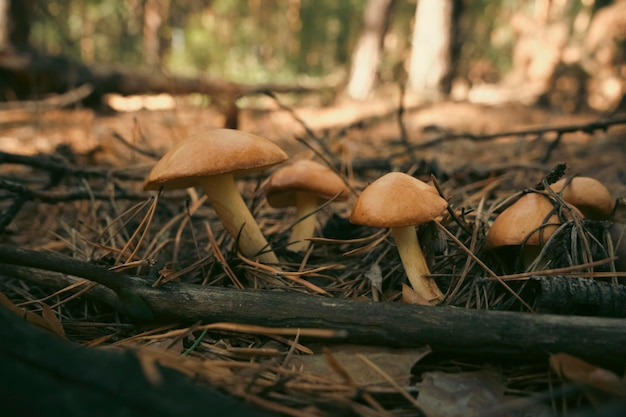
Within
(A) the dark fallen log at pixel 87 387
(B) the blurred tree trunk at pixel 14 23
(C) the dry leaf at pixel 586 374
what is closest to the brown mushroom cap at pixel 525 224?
(C) the dry leaf at pixel 586 374

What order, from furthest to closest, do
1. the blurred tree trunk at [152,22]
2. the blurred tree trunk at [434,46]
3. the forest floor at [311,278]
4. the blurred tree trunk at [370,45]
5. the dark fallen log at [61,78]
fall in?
the blurred tree trunk at [152,22], the blurred tree trunk at [370,45], the blurred tree trunk at [434,46], the dark fallen log at [61,78], the forest floor at [311,278]

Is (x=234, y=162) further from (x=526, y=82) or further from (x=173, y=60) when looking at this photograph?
(x=173, y=60)

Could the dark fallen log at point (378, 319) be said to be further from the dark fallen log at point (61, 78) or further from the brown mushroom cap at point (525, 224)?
the dark fallen log at point (61, 78)

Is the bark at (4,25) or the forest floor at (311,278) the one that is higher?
the bark at (4,25)

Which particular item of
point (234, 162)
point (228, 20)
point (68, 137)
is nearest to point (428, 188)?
point (234, 162)

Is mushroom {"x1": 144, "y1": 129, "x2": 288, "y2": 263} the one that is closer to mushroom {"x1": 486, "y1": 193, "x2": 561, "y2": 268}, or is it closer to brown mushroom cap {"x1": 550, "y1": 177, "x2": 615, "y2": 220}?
mushroom {"x1": 486, "y1": 193, "x2": 561, "y2": 268}

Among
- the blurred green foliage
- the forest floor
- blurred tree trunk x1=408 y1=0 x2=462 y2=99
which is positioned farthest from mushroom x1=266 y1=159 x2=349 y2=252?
the blurred green foliage

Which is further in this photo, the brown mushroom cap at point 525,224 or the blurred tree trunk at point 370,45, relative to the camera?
the blurred tree trunk at point 370,45
